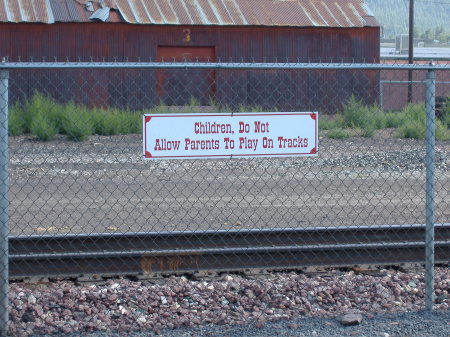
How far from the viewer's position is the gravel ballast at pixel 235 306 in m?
5.79

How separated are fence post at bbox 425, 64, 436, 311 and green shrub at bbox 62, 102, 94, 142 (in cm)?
1220

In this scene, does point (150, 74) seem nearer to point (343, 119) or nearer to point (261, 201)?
point (343, 119)

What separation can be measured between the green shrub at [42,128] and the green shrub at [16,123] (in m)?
0.32

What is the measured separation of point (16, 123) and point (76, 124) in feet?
5.05

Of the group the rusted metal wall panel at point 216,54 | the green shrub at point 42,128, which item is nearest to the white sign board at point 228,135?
the green shrub at point 42,128

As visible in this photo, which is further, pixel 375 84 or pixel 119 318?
pixel 375 84

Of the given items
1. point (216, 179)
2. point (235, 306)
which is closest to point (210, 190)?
point (216, 179)

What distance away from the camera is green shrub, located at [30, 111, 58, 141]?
17.1 meters

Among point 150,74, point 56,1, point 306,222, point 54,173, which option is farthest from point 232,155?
point 56,1

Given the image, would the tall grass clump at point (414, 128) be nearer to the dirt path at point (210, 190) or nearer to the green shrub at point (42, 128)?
the dirt path at point (210, 190)

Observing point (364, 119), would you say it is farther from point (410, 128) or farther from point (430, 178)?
point (430, 178)

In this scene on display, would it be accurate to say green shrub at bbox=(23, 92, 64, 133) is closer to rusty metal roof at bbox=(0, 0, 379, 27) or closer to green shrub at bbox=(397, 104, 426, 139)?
rusty metal roof at bbox=(0, 0, 379, 27)

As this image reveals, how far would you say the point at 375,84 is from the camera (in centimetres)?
2470

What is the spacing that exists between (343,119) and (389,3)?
185 metres
